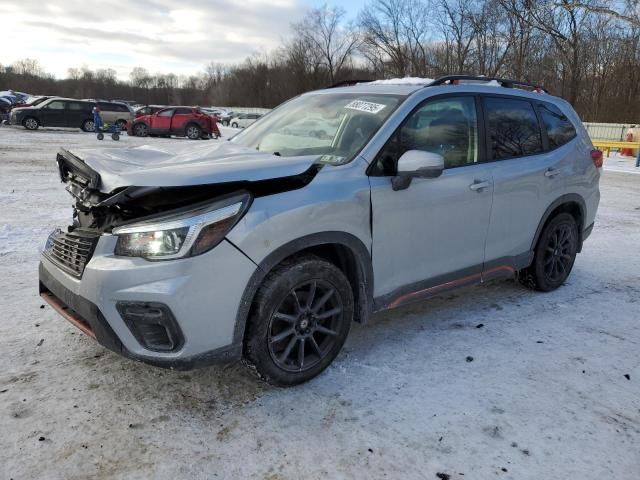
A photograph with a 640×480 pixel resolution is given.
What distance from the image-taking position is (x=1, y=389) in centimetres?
297

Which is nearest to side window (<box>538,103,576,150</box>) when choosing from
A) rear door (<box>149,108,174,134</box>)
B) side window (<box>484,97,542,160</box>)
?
side window (<box>484,97,542,160</box>)

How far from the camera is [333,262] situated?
3.30 meters

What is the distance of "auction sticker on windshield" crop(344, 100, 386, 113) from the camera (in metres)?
3.55

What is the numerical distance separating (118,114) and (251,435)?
2977 cm

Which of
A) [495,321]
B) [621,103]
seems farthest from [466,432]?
[621,103]

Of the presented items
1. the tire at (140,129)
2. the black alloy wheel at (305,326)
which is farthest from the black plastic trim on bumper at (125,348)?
the tire at (140,129)

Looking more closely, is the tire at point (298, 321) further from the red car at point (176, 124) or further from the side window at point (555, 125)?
the red car at point (176, 124)

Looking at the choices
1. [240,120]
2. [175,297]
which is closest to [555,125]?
[175,297]

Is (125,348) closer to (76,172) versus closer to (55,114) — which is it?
(76,172)

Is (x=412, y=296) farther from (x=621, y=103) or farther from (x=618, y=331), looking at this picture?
(x=621, y=103)

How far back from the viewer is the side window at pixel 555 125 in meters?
4.60

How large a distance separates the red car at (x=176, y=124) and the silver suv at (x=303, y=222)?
22797 mm

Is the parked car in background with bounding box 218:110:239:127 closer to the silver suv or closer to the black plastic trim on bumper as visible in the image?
the silver suv

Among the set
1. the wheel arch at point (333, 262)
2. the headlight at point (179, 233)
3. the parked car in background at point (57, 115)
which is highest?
the parked car in background at point (57, 115)
